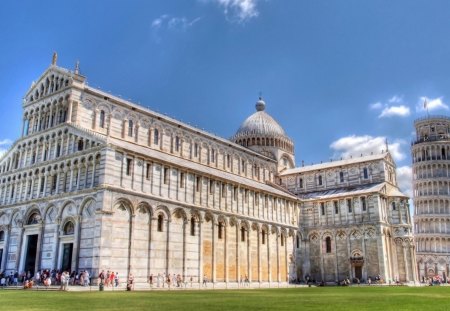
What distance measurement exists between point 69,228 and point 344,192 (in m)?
35.4

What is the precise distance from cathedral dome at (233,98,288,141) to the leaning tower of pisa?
116ft

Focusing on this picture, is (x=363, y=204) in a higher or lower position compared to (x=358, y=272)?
higher

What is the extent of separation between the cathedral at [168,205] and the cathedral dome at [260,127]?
7.96m

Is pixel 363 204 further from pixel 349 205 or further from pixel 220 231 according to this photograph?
pixel 220 231

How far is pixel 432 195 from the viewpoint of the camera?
8412 cm

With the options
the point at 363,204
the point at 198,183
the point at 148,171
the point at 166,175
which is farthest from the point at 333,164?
the point at 148,171

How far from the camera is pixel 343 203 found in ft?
180

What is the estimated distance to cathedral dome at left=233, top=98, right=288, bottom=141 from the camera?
67375 millimetres

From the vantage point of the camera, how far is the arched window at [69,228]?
34125 millimetres

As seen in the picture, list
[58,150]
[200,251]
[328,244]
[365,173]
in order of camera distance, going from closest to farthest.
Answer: [58,150]
[200,251]
[328,244]
[365,173]

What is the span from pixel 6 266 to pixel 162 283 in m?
14.6

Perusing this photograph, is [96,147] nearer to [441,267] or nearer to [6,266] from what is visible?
[6,266]

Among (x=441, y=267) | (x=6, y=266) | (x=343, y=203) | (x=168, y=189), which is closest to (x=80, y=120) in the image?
(x=168, y=189)

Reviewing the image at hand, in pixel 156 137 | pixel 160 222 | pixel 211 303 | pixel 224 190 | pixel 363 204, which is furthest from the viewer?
pixel 363 204
